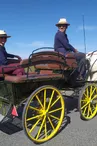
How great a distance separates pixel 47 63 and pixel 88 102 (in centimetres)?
131

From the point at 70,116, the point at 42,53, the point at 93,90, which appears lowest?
the point at 70,116

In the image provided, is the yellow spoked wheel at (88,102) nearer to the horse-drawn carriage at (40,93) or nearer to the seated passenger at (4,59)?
the horse-drawn carriage at (40,93)

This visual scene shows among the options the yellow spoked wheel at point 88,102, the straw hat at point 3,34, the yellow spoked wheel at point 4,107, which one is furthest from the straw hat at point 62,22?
the yellow spoked wheel at point 4,107

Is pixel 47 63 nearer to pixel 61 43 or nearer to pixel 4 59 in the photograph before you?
pixel 4 59

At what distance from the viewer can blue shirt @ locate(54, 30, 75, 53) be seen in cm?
609

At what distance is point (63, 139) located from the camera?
4.61 m

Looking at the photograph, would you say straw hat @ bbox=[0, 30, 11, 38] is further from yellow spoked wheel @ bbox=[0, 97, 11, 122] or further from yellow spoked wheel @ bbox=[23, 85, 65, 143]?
yellow spoked wheel @ bbox=[23, 85, 65, 143]

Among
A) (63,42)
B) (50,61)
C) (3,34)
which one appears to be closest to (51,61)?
(50,61)

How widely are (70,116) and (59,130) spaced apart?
97cm

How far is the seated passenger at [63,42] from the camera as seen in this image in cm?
609

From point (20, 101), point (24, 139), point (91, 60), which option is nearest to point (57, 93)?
point (20, 101)

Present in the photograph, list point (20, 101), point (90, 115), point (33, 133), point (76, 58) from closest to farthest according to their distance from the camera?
point (20, 101) < point (33, 133) < point (90, 115) < point (76, 58)

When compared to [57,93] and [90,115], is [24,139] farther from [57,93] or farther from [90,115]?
[90,115]

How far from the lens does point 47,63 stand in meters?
4.99
